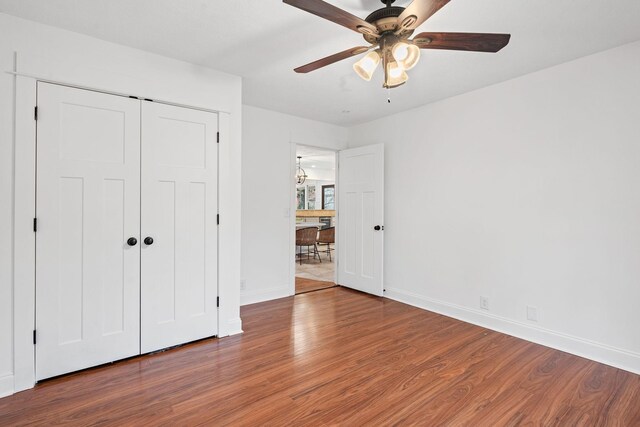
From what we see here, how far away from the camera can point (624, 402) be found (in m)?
1.98

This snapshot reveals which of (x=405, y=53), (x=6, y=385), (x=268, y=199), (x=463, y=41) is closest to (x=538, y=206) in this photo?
(x=463, y=41)

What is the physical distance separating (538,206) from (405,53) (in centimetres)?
206

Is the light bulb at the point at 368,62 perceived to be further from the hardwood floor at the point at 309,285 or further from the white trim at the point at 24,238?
the hardwood floor at the point at 309,285

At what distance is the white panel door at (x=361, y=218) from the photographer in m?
4.22

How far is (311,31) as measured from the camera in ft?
7.20

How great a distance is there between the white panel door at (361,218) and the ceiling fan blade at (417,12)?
2606mm

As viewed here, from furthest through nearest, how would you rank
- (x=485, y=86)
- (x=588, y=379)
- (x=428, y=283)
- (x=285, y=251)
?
(x=285, y=251), (x=428, y=283), (x=485, y=86), (x=588, y=379)

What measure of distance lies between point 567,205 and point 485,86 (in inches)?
54.6

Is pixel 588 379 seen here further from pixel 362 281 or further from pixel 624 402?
pixel 362 281

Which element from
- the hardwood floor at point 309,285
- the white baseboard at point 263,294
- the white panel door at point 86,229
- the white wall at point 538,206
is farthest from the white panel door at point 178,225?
the white wall at point 538,206

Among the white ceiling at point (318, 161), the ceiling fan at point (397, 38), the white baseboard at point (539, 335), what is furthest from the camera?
the white ceiling at point (318, 161)

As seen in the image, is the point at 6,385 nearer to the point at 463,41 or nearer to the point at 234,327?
the point at 234,327

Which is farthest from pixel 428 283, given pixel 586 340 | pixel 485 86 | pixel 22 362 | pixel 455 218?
pixel 22 362

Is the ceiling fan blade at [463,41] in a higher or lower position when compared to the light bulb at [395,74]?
higher
